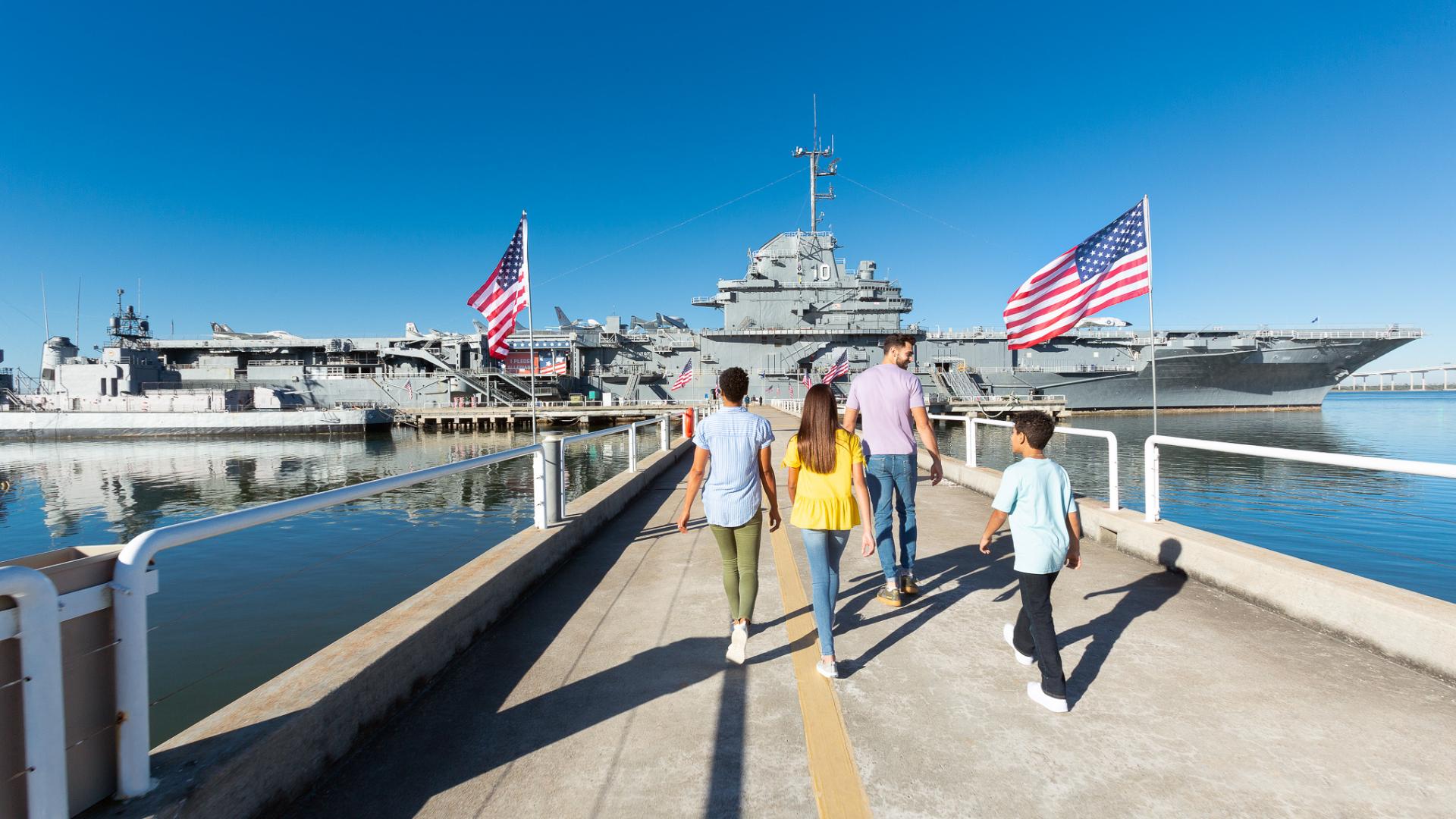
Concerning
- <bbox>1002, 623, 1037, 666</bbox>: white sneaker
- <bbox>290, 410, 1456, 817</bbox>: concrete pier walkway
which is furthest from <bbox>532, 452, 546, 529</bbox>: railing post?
<bbox>1002, 623, 1037, 666</bbox>: white sneaker

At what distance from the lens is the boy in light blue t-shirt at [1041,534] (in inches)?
126

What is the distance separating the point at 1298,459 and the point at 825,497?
13.1 feet

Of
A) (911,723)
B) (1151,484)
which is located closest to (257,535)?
(911,723)

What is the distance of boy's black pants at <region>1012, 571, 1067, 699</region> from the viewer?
126 inches

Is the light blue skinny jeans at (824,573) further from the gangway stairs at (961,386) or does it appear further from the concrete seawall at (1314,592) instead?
the gangway stairs at (961,386)

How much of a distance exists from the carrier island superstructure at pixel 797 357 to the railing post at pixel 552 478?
42.2 m

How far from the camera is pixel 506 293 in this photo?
1109 cm

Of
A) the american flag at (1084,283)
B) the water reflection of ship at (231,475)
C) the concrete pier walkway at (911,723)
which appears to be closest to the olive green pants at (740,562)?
the concrete pier walkway at (911,723)

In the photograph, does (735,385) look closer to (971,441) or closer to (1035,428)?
(1035,428)

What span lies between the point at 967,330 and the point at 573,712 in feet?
183

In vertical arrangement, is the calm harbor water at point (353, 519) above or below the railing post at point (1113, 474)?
below

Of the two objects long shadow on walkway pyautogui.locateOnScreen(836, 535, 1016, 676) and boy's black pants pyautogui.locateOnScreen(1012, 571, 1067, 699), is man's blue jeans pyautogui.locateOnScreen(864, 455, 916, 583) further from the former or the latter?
boy's black pants pyautogui.locateOnScreen(1012, 571, 1067, 699)

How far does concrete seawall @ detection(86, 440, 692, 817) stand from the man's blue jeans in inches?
116

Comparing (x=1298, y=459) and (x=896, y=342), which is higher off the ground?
(x=896, y=342)
